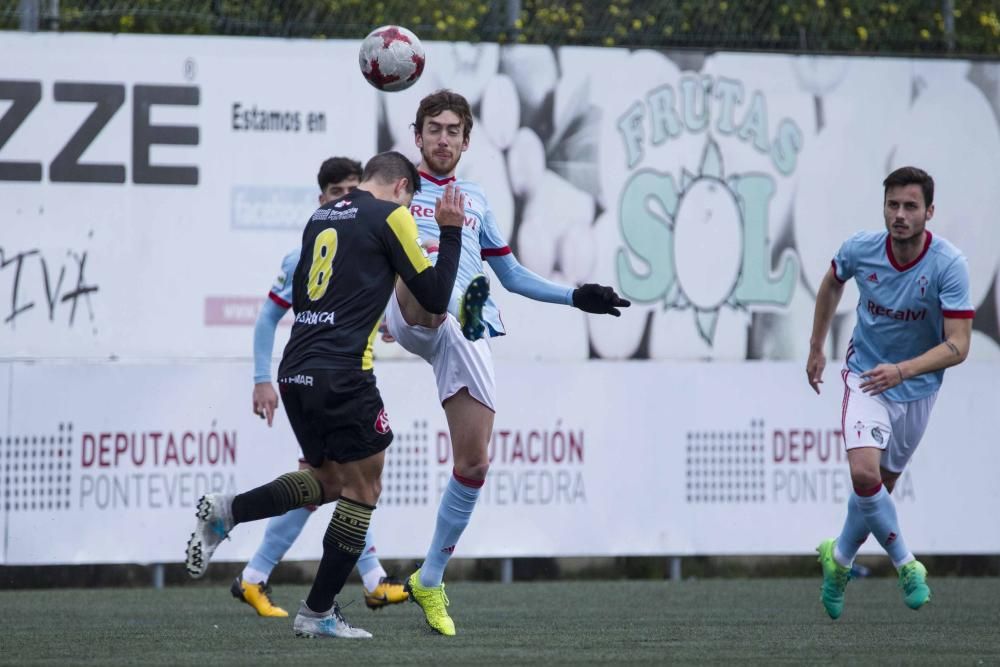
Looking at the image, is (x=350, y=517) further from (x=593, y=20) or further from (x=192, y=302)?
(x=593, y=20)

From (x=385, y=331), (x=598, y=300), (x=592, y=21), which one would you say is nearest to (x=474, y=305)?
(x=598, y=300)

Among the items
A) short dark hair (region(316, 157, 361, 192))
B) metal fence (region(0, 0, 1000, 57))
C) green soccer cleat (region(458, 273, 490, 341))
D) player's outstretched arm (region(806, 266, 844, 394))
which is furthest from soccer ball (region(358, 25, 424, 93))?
metal fence (region(0, 0, 1000, 57))

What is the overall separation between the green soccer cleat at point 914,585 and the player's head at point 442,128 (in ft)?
10.4

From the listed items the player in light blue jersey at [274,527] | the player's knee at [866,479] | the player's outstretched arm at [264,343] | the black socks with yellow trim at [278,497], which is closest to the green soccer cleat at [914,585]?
the player's knee at [866,479]

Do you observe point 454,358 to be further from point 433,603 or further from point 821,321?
point 821,321

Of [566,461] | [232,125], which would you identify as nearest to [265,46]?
[232,125]

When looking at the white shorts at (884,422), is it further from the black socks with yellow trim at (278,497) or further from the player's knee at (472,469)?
the black socks with yellow trim at (278,497)

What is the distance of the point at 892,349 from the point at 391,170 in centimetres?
317

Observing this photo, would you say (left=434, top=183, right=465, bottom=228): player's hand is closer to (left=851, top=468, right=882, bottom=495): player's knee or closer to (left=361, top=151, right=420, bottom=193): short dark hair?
(left=361, top=151, right=420, bottom=193): short dark hair

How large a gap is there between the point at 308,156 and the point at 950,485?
563 centimetres

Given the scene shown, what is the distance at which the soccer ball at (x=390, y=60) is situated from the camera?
8938 mm

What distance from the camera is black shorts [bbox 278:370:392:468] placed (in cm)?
685

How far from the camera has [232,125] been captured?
12.4 meters

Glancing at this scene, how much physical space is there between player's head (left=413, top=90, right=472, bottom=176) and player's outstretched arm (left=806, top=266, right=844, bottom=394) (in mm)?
2261
